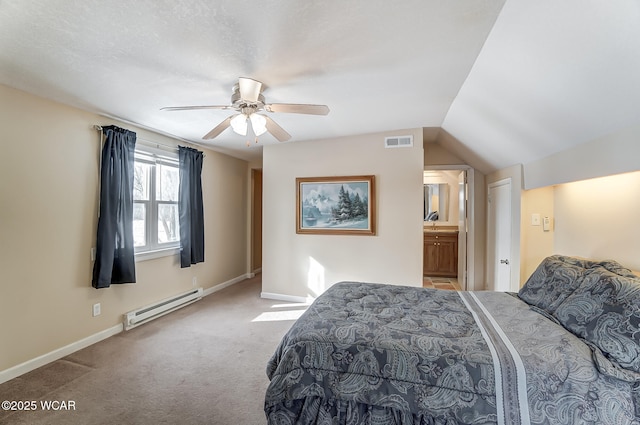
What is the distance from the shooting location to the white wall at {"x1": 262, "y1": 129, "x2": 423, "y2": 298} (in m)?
3.78

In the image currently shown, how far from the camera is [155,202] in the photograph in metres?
3.79

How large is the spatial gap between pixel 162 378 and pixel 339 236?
8.63 ft

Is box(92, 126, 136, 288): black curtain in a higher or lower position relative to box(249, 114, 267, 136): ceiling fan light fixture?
lower

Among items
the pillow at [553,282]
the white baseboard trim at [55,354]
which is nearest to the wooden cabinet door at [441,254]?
the pillow at [553,282]

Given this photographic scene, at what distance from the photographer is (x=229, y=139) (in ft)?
13.3

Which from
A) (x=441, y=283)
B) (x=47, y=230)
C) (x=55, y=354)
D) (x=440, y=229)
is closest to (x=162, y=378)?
(x=55, y=354)

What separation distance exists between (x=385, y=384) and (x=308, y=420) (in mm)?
483

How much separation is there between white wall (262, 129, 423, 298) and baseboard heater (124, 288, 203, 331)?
1.10 meters

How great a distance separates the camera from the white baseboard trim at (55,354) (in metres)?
2.31

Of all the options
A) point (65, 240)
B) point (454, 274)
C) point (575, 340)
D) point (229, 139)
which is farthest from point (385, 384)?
point (454, 274)

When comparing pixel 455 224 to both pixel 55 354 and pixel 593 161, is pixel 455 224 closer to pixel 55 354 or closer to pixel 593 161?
pixel 593 161

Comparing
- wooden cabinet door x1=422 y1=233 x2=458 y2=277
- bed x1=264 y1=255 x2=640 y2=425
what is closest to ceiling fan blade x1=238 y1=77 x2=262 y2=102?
bed x1=264 y1=255 x2=640 y2=425

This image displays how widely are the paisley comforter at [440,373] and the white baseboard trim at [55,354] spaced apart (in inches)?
93.7

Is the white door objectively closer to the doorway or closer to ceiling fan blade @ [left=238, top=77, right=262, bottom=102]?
the doorway
